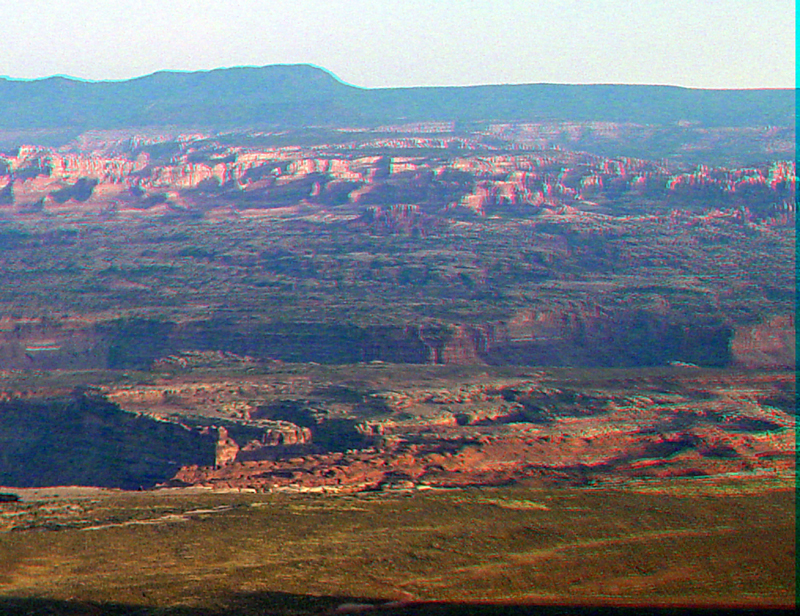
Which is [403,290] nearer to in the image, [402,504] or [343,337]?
[343,337]

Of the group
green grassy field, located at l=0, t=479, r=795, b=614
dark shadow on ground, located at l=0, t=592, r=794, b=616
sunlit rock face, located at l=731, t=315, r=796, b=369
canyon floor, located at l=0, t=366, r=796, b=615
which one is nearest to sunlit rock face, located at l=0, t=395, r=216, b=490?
canyon floor, located at l=0, t=366, r=796, b=615

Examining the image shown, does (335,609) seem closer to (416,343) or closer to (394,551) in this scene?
(394,551)

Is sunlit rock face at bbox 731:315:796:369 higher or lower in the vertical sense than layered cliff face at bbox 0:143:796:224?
lower

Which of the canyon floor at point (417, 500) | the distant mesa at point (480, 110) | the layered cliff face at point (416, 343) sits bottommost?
the layered cliff face at point (416, 343)

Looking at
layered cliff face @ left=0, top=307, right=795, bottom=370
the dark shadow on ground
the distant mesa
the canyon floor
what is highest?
the distant mesa

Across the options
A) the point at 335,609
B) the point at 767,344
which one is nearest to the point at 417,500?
the point at 335,609

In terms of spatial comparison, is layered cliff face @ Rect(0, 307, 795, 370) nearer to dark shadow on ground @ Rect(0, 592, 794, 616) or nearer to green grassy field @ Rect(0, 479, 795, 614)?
green grassy field @ Rect(0, 479, 795, 614)

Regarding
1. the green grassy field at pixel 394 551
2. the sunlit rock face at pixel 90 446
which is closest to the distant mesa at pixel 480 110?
the sunlit rock face at pixel 90 446

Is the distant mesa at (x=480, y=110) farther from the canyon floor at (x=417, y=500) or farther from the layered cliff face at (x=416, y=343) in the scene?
the canyon floor at (x=417, y=500)

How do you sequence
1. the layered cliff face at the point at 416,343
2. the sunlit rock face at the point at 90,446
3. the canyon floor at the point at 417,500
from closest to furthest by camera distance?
the canyon floor at the point at 417,500 → the sunlit rock face at the point at 90,446 → the layered cliff face at the point at 416,343

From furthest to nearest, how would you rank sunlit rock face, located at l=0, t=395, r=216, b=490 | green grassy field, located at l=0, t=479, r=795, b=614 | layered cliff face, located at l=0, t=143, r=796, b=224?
layered cliff face, located at l=0, t=143, r=796, b=224 → sunlit rock face, located at l=0, t=395, r=216, b=490 → green grassy field, located at l=0, t=479, r=795, b=614
